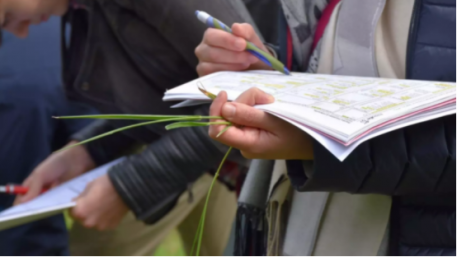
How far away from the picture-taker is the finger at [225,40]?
0.63 metres

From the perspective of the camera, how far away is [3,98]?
124cm

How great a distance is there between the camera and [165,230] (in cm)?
116

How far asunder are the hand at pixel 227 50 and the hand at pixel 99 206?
40cm

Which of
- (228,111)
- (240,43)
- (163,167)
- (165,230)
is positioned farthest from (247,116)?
(165,230)

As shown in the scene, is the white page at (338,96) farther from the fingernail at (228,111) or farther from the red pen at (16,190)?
the red pen at (16,190)

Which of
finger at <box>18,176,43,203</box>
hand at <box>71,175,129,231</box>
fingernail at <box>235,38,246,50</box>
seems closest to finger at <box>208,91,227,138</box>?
fingernail at <box>235,38,246,50</box>

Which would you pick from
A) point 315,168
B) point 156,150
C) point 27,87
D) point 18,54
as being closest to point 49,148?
point 27,87

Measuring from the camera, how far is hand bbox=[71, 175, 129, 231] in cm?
95

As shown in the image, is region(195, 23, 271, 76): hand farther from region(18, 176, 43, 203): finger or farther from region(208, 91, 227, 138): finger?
region(18, 176, 43, 203): finger

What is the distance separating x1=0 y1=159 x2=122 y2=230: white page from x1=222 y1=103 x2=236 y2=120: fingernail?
485 millimetres

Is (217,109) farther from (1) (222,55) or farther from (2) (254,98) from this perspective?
(1) (222,55)

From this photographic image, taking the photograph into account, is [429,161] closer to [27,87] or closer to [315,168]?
[315,168]

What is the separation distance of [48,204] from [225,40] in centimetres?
46

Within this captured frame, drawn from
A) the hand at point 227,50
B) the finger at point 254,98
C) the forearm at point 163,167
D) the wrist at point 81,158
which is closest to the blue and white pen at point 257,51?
the hand at point 227,50
